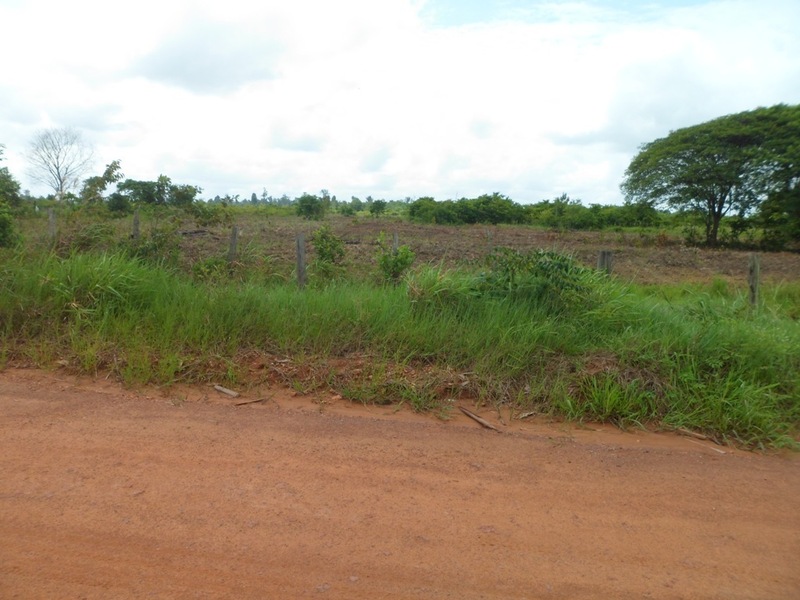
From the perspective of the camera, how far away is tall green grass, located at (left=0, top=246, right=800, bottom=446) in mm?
5316

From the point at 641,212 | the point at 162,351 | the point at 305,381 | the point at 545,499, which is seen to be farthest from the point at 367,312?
the point at 641,212

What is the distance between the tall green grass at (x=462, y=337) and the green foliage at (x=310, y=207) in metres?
23.4

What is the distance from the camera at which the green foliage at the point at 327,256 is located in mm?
8906

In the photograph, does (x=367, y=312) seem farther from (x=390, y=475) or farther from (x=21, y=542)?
(x=21, y=542)

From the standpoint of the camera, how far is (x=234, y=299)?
6.64 metres

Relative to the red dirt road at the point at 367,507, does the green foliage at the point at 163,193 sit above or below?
above

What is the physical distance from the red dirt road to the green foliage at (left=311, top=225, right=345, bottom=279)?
3921 mm

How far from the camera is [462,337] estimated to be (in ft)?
19.6

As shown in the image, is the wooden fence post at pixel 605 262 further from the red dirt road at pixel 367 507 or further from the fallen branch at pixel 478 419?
the fallen branch at pixel 478 419

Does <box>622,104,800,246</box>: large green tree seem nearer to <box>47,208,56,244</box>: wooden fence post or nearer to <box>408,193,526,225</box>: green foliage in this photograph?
<box>408,193,526,225</box>: green foliage

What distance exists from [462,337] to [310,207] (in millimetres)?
25612

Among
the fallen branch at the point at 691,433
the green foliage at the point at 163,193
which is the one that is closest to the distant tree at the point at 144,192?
the green foliage at the point at 163,193

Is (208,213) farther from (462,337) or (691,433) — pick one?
(691,433)

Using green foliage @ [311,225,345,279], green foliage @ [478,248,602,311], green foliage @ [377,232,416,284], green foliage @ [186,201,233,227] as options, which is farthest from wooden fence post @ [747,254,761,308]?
green foliage @ [186,201,233,227]
